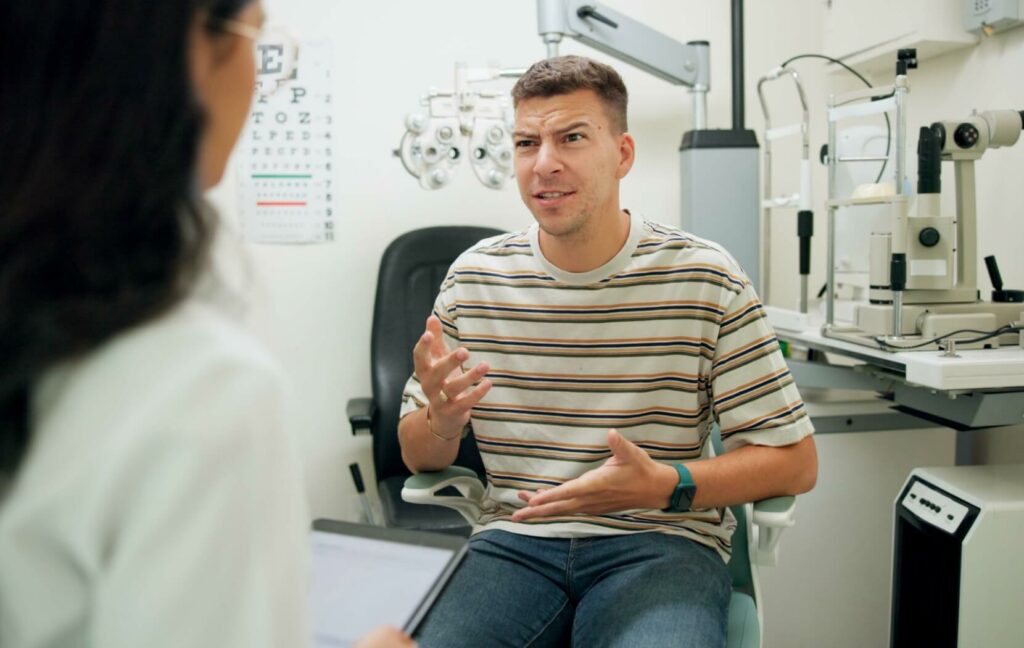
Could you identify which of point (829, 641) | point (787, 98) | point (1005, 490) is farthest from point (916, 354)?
point (787, 98)

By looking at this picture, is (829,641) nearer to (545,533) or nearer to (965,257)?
(965,257)

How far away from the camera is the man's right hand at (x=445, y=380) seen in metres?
1.26

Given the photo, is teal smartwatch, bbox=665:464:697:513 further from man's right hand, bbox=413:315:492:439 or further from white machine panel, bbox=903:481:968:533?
white machine panel, bbox=903:481:968:533

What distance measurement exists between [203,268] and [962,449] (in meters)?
2.14

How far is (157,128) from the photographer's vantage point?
45 cm

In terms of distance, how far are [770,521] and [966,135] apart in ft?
3.40

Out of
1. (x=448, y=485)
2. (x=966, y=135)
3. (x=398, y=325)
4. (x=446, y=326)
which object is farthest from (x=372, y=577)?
(x=966, y=135)

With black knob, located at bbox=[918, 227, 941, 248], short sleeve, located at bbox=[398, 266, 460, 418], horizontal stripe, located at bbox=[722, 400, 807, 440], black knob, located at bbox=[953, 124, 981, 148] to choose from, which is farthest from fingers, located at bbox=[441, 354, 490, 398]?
black knob, located at bbox=[953, 124, 981, 148]

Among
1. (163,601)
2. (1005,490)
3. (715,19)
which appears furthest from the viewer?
(715,19)

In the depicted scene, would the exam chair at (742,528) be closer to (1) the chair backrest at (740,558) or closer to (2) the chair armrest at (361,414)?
(1) the chair backrest at (740,558)

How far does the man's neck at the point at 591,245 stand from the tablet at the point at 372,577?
76 cm

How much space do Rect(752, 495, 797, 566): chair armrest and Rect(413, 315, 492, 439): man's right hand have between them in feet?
1.51

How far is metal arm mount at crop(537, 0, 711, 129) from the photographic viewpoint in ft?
7.18

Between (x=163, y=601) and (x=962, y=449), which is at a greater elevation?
(x=163, y=601)
